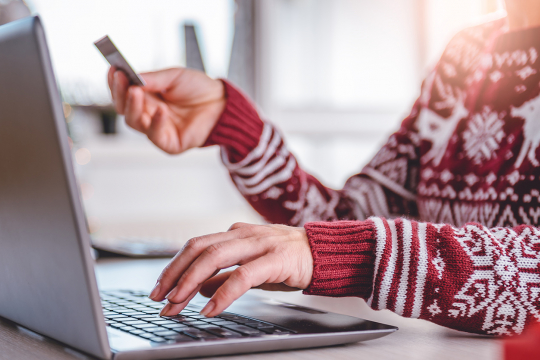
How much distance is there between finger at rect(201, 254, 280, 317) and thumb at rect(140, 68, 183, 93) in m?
0.49

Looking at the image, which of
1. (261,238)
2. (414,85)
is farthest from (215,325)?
(414,85)

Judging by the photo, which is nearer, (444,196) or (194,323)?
(194,323)

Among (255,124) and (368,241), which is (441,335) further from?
(255,124)

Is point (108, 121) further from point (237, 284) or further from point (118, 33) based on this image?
point (237, 284)

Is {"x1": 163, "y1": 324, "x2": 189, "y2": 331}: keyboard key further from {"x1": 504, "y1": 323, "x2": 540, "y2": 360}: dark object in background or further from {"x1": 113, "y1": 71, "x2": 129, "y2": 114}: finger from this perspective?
{"x1": 113, "y1": 71, "x2": 129, "y2": 114}: finger

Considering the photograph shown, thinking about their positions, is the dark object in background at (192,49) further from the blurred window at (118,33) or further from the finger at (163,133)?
the finger at (163,133)

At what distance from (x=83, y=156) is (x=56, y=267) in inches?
85.7

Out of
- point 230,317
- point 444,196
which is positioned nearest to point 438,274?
point 230,317

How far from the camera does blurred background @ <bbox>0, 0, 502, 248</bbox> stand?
268 cm

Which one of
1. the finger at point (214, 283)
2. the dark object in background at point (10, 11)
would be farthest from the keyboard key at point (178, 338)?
the dark object in background at point (10, 11)

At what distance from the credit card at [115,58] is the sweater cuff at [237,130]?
0.16 meters

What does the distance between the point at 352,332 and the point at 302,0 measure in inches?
110

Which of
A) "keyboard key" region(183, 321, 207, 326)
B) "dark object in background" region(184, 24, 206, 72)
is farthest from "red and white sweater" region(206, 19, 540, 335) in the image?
"dark object in background" region(184, 24, 206, 72)

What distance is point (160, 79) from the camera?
0.87 metres
